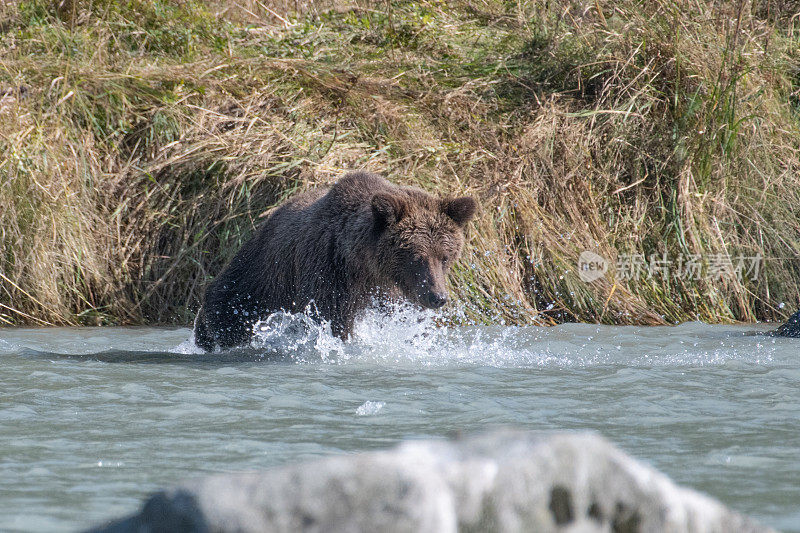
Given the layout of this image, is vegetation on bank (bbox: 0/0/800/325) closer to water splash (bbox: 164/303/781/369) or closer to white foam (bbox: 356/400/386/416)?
water splash (bbox: 164/303/781/369)

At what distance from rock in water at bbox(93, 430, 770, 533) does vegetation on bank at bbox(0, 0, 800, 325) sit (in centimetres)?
614

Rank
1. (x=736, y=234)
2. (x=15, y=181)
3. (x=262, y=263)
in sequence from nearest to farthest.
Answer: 1. (x=262, y=263)
2. (x=15, y=181)
3. (x=736, y=234)

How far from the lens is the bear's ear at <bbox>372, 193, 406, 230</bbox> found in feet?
19.6

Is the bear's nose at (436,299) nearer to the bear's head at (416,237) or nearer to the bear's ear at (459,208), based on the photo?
the bear's head at (416,237)

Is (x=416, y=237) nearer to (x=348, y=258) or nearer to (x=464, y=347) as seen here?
(x=348, y=258)

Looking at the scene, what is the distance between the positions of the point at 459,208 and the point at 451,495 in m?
4.51

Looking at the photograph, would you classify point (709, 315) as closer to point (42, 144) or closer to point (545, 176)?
point (545, 176)

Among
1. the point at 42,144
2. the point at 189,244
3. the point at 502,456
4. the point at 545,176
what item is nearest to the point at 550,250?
the point at 545,176

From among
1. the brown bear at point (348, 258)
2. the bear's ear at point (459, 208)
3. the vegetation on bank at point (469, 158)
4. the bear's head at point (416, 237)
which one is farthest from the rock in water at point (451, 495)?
the vegetation on bank at point (469, 158)

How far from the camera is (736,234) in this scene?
896 cm

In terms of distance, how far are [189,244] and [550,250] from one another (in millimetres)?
3279

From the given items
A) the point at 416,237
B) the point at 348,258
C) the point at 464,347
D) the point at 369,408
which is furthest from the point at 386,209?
the point at 369,408

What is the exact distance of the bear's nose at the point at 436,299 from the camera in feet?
19.0

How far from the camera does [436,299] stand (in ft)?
19.0
